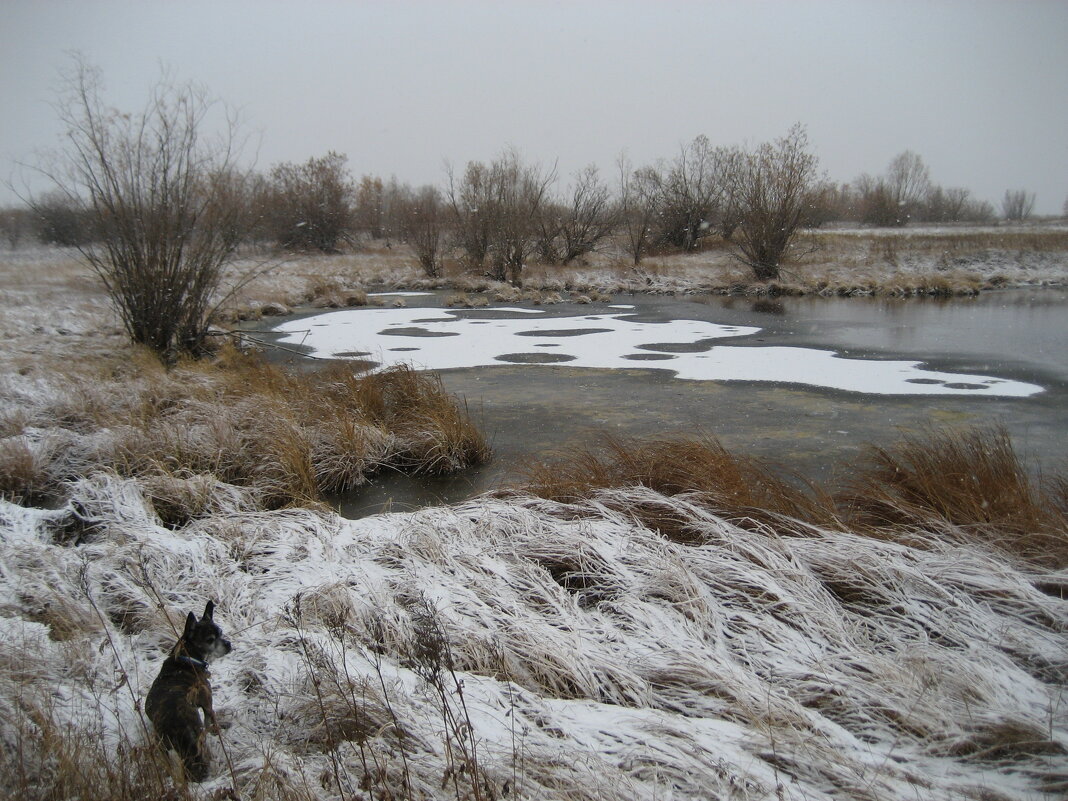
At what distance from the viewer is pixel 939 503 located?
13.2ft

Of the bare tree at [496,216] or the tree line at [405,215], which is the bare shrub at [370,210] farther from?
the bare tree at [496,216]

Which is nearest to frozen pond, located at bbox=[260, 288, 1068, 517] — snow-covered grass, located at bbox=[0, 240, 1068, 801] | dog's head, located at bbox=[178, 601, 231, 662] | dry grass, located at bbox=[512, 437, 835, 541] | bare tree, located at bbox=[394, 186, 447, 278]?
dry grass, located at bbox=[512, 437, 835, 541]

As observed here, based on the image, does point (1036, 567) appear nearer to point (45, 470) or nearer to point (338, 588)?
Result: point (338, 588)

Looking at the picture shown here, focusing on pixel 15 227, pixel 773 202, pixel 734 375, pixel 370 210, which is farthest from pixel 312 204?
pixel 734 375

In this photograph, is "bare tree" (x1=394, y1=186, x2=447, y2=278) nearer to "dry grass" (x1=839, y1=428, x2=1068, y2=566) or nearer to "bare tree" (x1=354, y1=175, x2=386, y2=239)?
"bare tree" (x1=354, y1=175, x2=386, y2=239)

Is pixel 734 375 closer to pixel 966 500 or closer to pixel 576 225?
pixel 966 500

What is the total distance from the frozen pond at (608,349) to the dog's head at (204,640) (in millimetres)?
5507

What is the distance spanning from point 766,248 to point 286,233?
26733 mm

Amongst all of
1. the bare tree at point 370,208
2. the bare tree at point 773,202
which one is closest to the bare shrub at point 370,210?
the bare tree at point 370,208

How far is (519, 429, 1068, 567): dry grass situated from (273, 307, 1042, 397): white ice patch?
362 centimetres

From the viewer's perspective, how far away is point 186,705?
199cm

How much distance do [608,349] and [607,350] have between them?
0.12 meters

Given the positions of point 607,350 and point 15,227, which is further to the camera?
point 15,227

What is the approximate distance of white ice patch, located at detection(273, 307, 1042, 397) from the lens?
8.34 m
